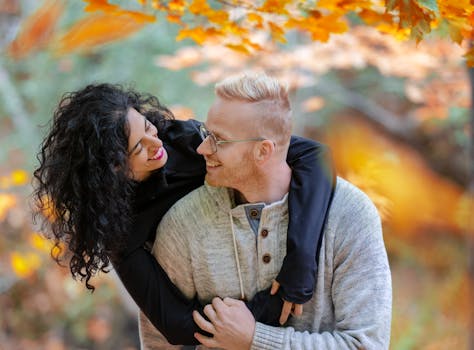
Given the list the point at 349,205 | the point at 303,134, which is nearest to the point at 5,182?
the point at 303,134

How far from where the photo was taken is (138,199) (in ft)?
6.38

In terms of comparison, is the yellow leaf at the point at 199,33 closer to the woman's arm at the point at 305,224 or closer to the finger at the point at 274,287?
the woman's arm at the point at 305,224

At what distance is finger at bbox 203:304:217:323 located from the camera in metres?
1.85

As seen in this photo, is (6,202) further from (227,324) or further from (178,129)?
(227,324)

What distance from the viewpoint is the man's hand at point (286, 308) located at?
180 cm

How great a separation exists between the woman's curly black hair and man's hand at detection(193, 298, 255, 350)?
34cm

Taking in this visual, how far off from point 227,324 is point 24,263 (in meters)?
4.91

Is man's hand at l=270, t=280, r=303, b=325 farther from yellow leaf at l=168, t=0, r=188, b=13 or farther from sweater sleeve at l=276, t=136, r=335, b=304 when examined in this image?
yellow leaf at l=168, t=0, r=188, b=13

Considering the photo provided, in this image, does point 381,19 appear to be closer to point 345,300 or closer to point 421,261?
point 345,300

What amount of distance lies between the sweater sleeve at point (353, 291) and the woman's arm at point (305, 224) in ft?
0.22

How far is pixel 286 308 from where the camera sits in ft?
5.93

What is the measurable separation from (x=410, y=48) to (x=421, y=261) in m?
3.06

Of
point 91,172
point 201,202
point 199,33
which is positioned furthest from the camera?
point 199,33

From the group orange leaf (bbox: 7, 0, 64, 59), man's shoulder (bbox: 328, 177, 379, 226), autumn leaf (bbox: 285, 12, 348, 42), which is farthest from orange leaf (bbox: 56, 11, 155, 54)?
man's shoulder (bbox: 328, 177, 379, 226)
